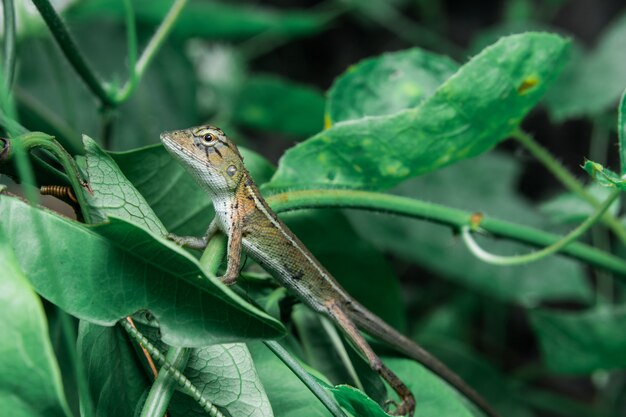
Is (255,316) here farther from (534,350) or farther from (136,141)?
(534,350)

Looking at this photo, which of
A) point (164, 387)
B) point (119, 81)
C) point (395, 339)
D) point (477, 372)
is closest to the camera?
point (164, 387)

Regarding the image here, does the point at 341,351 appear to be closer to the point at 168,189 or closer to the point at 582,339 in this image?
the point at 168,189

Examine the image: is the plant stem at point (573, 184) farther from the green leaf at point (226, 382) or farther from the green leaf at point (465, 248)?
the green leaf at point (226, 382)

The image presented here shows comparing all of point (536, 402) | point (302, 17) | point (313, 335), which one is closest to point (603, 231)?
point (536, 402)

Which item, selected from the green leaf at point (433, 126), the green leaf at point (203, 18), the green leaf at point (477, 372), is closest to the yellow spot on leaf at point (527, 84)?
the green leaf at point (433, 126)

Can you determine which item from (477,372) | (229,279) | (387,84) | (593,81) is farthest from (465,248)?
(229,279)

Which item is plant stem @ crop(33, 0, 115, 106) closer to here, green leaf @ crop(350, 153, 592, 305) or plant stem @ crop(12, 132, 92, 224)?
plant stem @ crop(12, 132, 92, 224)

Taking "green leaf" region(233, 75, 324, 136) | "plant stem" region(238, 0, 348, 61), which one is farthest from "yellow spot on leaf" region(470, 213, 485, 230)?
"plant stem" region(238, 0, 348, 61)
